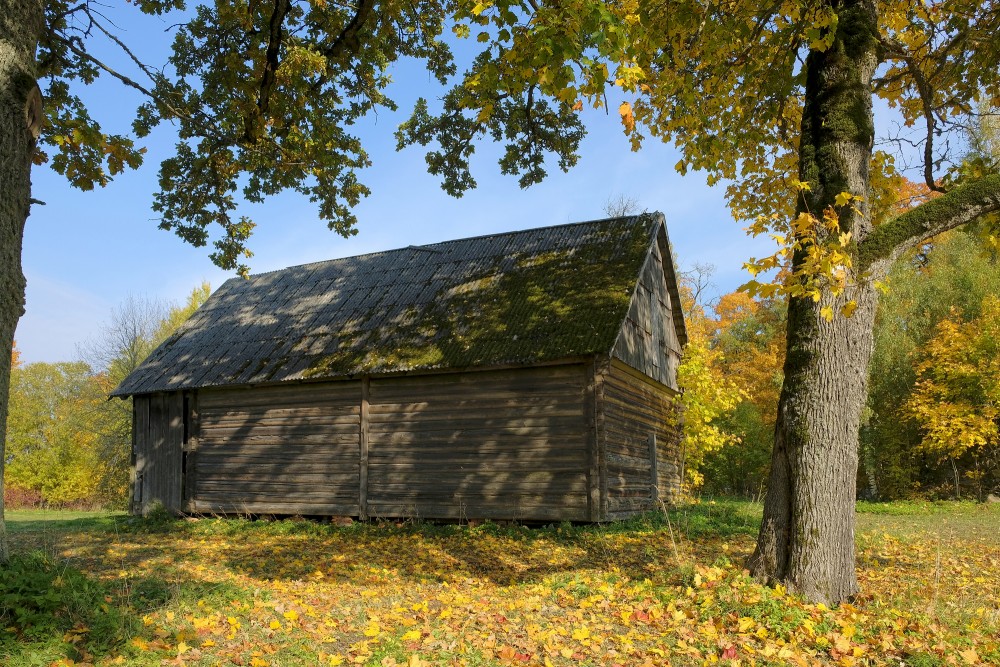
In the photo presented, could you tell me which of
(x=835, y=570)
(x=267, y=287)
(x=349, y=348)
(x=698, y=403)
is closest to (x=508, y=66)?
(x=835, y=570)

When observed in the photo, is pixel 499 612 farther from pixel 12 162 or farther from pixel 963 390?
pixel 963 390

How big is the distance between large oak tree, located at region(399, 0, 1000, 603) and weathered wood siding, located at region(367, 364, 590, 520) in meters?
5.73

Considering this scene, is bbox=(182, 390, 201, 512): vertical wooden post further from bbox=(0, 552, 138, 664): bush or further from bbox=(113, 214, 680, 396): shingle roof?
bbox=(0, 552, 138, 664): bush

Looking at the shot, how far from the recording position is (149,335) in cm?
3584

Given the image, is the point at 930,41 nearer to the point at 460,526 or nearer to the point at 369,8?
the point at 369,8

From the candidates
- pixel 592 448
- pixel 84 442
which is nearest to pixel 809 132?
pixel 592 448

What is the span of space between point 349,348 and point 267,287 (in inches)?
265

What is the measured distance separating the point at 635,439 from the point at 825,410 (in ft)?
29.4

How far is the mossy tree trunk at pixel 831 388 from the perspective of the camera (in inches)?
264

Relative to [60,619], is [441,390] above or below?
above

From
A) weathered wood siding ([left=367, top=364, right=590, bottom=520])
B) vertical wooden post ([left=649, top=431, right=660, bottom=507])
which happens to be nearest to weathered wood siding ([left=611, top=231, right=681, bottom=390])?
vertical wooden post ([left=649, top=431, right=660, bottom=507])

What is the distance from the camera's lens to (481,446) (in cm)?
1434

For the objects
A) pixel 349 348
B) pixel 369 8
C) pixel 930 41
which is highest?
pixel 369 8

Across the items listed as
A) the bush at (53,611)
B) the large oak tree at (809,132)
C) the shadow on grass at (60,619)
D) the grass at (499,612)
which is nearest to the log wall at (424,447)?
the grass at (499,612)
